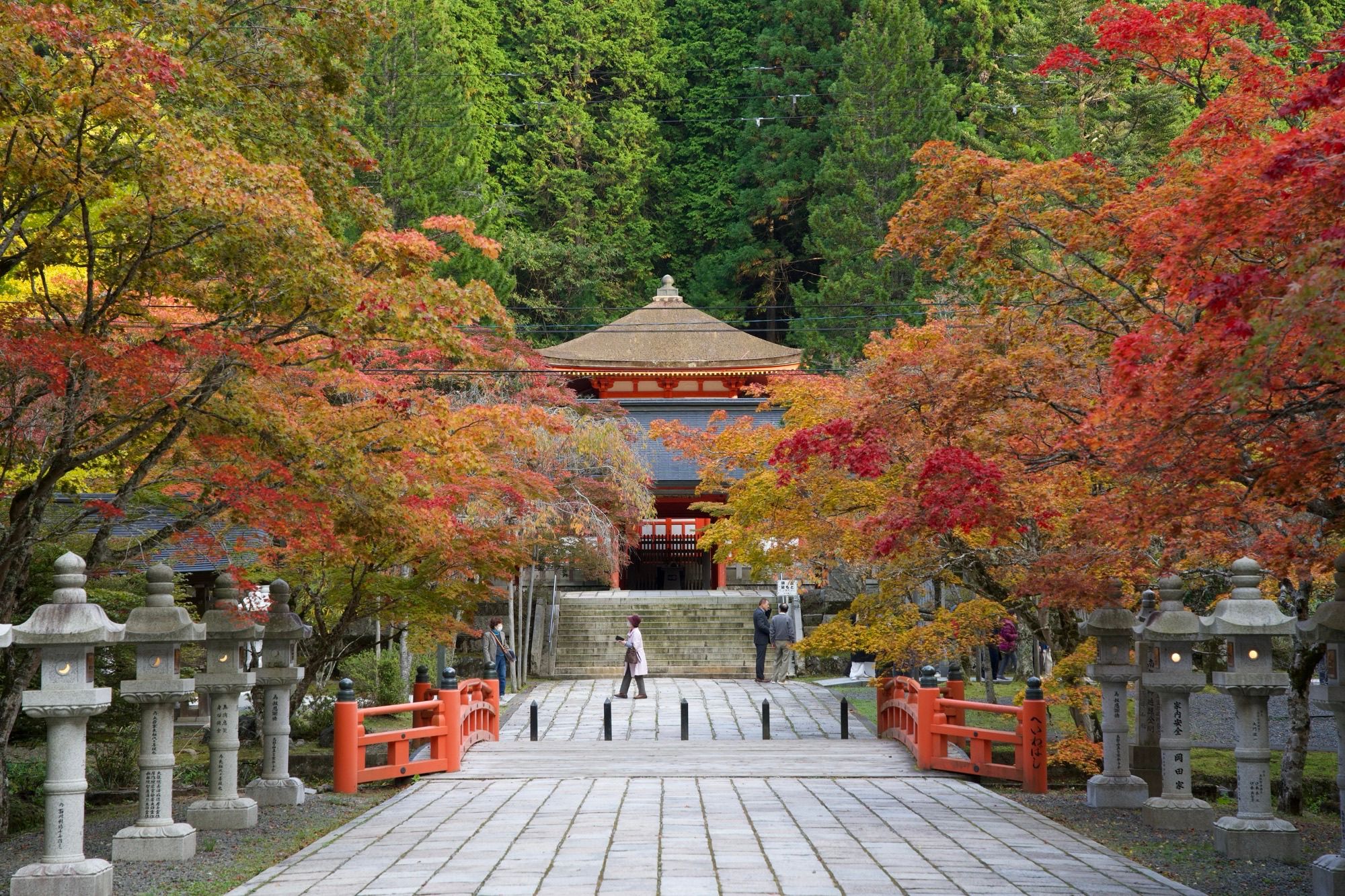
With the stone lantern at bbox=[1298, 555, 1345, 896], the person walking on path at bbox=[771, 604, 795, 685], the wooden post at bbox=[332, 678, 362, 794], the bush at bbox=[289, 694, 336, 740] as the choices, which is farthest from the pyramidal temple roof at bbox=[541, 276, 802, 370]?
the stone lantern at bbox=[1298, 555, 1345, 896]

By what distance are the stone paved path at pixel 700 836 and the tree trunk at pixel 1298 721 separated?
292 centimetres

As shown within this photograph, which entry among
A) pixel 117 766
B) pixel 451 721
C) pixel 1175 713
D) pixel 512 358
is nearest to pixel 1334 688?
pixel 1175 713

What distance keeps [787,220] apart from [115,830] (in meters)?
36.7

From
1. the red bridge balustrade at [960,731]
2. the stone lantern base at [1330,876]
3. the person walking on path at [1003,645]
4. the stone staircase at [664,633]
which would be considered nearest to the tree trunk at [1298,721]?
the red bridge balustrade at [960,731]

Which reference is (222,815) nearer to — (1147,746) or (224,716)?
(224,716)

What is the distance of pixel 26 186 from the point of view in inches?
330

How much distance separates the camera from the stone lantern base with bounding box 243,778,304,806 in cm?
1102

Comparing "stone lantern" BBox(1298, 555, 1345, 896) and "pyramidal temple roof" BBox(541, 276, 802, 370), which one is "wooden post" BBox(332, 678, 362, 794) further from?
"pyramidal temple roof" BBox(541, 276, 802, 370)

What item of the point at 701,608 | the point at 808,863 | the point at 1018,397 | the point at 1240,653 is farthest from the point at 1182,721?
the point at 701,608

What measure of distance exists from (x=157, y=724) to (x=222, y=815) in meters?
1.40

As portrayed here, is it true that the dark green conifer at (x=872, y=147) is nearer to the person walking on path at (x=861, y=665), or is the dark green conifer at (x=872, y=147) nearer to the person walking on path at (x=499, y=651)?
the person walking on path at (x=861, y=665)

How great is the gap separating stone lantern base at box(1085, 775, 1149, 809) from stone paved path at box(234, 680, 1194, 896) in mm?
785

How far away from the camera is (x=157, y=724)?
8.85 metres

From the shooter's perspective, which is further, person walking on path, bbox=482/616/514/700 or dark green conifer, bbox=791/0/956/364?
dark green conifer, bbox=791/0/956/364
